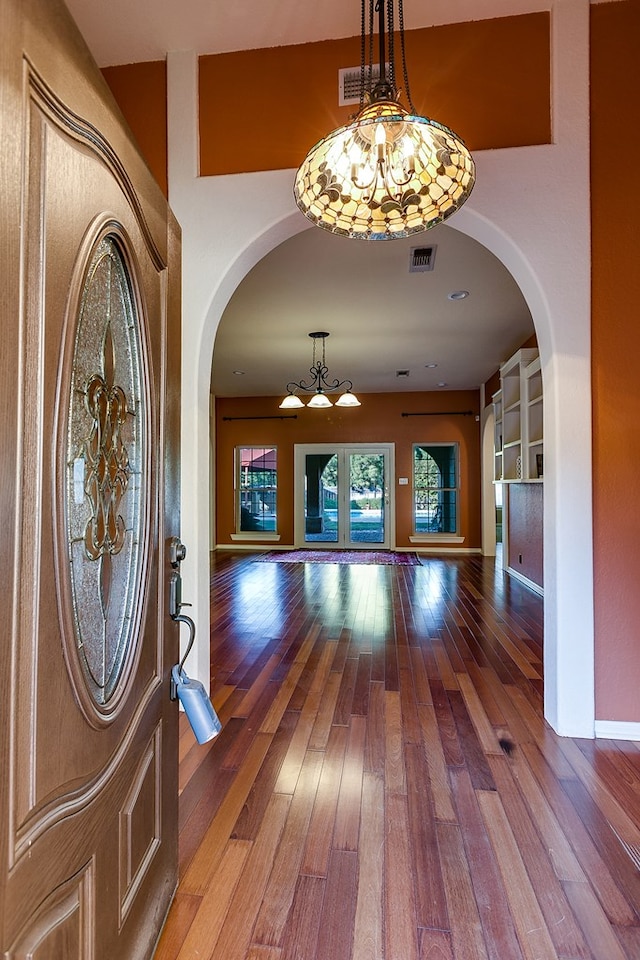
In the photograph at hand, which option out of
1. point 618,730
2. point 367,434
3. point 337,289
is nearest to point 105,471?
point 618,730

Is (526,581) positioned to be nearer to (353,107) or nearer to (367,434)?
(367,434)

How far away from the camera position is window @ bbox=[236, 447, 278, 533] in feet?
33.5

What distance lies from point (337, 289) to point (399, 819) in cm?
A: 408

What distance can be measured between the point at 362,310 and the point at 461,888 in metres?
4.74

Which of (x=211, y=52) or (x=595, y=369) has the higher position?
(x=211, y=52)

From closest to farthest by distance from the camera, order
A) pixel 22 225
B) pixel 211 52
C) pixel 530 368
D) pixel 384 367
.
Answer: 1. pixel 22 225
2. pixel 211 52
3. pixel 530 368
4. pixel 384 367

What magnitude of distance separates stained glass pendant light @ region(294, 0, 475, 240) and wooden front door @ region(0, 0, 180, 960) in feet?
1.96

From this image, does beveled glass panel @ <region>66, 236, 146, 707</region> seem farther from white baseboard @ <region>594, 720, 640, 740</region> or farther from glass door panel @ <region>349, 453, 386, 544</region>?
glass door panel @ <region>349, 453, 386, 544</region>

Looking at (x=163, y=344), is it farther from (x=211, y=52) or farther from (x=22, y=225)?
(x=211, y=52)

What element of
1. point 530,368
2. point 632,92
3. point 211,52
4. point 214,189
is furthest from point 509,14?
point 530,368

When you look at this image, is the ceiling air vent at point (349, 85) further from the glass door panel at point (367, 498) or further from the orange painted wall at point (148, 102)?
the glass door panel at point (367, 498)

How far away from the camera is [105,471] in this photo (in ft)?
3.43

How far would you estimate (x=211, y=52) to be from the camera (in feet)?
8.50

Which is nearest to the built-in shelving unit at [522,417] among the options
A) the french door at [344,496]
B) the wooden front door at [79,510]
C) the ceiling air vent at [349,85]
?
the french door at [344,496]
